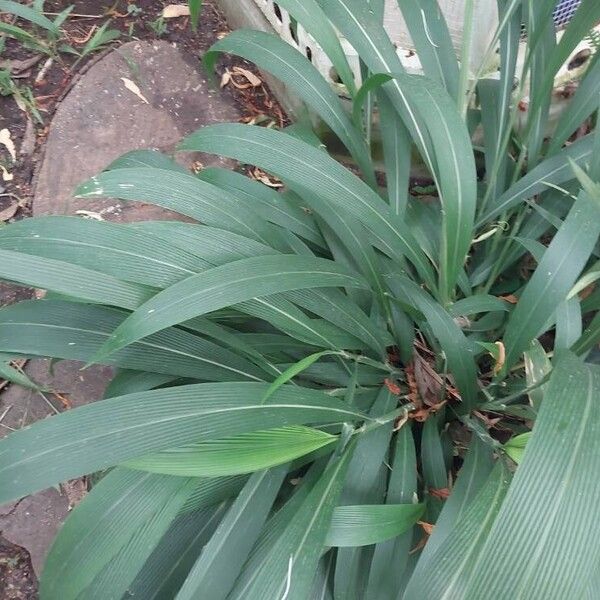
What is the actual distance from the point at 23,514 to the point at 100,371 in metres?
0.27

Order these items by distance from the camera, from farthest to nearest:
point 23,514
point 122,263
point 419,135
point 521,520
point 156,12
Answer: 1. point 156,12
2. point 23,514
3. point 419,135
4. point 122,263
5. point 521,520

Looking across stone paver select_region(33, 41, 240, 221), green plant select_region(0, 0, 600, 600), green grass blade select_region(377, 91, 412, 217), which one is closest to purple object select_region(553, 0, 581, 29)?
green plant select_region(0, 0, 600, 600)

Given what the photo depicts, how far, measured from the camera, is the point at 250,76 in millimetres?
1378

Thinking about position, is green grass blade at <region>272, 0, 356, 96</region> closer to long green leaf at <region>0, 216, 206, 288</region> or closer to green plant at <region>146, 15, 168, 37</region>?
long green leaf at <region>0, 216, 206, 288</region>

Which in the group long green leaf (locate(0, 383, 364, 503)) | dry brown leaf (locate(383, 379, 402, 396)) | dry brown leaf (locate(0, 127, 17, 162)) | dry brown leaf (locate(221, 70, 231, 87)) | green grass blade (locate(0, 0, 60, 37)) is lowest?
dry brown leaf (locate(383, 379, 402, 396))

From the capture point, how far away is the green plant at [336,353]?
0.55 metres

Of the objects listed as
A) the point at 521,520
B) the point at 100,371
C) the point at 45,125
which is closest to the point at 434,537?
the point at 521,520

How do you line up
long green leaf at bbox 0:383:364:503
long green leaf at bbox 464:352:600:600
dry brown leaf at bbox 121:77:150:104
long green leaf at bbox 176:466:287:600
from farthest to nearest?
dry brown leaf at bbox 121:77:150:104
long green leaf at bbox 176:466:287:600
long green leaf at bbox 0:383:364:503
long green leaf at bbox 464:352:600:600

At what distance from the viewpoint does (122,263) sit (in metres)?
0.64

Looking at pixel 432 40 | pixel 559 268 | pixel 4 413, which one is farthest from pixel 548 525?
pixel 4 413

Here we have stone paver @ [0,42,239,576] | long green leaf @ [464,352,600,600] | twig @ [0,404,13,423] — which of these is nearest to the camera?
long green leaf @ [464,352,600,600]

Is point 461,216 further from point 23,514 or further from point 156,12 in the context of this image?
point 156,12

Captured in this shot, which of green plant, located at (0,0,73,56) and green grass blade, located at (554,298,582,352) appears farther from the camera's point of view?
green plant, located at (0,0,73,56)

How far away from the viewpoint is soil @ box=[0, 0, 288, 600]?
1293 millimetres
